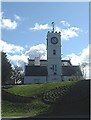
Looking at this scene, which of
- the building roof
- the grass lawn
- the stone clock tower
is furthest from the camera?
the building roof

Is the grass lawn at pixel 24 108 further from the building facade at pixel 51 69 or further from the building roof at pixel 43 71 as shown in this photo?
the building roof at pixel 43 71

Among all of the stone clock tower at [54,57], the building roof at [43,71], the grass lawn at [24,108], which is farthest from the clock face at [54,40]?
the grass lawn at [24,108]

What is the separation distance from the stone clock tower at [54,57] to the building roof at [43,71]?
207cm

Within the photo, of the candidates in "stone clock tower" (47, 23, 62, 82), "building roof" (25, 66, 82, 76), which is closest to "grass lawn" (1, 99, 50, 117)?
"stone clock tower" (47, 23, 62, 82)

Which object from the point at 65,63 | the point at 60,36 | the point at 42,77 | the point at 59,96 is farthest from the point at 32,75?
the point at 59,96

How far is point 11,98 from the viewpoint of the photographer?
32.4 m

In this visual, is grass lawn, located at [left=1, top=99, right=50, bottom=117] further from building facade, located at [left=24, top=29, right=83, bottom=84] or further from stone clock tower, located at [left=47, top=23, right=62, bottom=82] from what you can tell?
stone clock tower, located at [left=47, top=23, right=62, bottom=82]

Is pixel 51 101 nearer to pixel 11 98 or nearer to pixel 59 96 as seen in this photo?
pixel 59 96

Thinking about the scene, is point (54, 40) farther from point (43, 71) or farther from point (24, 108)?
point (24, 108)

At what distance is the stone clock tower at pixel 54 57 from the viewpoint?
80562 millimetres

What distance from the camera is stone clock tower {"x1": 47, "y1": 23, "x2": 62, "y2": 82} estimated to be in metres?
80.6

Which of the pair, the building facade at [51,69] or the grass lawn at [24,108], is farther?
→ the building facade at [51,69]

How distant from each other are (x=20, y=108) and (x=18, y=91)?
357 inches

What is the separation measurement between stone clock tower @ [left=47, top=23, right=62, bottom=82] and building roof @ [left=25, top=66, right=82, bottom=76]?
6.79 feet
